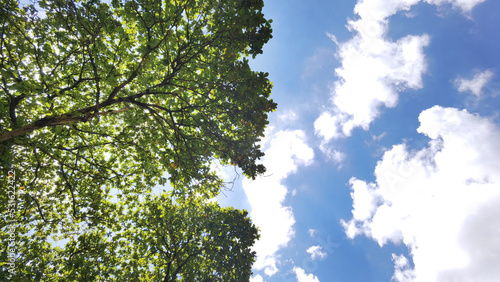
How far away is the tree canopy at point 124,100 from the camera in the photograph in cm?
684

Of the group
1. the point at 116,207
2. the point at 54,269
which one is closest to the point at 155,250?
the point at 116,207

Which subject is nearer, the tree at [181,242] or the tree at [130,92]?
the tree at [130,92]

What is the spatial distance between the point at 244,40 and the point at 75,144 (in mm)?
9940

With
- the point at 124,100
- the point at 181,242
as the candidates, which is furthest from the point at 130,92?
the point at 181,242

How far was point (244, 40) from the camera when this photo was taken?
312 inches

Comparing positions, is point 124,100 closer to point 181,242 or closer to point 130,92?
point 130,92

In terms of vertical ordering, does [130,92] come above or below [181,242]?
above

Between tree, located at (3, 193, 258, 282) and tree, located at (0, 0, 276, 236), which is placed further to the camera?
tree, located at (3, 193, 258, 282)

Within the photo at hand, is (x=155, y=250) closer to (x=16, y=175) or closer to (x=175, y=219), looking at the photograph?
(x=175, y=219)

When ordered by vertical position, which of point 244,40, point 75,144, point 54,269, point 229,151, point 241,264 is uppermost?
point 244,40

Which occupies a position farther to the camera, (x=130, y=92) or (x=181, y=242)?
(x=181, y=242)

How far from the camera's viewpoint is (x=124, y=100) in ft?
23.6

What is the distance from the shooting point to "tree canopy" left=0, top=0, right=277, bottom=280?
6840 mm

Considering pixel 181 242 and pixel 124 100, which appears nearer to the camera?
pixel 124 100
